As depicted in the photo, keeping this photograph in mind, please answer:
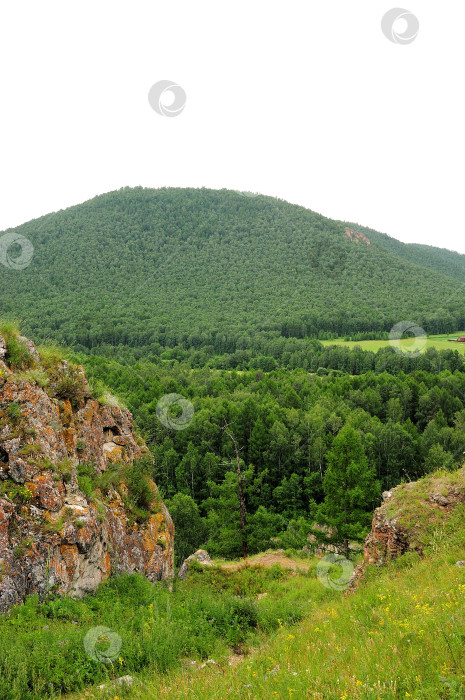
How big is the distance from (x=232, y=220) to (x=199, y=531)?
532 ft

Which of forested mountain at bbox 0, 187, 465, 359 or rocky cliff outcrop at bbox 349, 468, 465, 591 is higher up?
forested mountain at bbox 0, 187, 465, 359

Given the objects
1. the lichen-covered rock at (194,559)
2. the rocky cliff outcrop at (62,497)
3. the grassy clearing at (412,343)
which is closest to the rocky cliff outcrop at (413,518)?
the rocky cliff outcrop at (62,497)

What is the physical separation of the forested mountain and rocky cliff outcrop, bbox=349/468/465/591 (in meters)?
81.9

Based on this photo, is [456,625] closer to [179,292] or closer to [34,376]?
[34,376]

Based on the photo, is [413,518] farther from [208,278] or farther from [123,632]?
[208,278]

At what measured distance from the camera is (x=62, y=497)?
9.54 m

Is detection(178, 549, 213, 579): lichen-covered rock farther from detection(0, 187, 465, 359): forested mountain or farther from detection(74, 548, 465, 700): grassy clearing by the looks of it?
detection(0, 187, 465, 359): forested mountain

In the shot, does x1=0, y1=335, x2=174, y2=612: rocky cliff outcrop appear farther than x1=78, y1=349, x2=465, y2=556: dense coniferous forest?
No

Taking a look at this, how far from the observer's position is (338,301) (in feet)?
414

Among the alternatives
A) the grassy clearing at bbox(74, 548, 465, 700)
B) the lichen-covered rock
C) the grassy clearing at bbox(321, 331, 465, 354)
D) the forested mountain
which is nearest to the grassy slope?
the grassy clearing at bbox(74, 548, 465, 700)

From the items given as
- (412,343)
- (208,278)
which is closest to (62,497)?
(412,343)

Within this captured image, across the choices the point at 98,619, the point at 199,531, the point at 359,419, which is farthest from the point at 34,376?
the point at 359,419

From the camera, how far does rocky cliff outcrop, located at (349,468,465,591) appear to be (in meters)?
9.40

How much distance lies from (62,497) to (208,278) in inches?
5451
